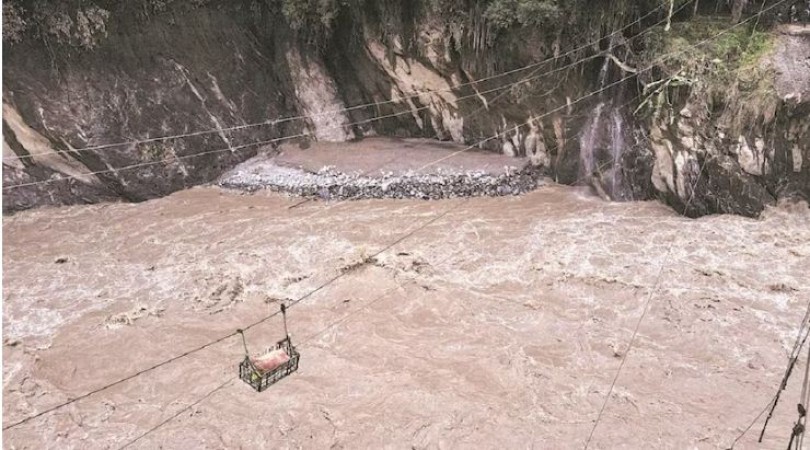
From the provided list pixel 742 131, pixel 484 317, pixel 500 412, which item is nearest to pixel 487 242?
pixel 484 317

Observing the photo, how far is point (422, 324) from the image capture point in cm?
759

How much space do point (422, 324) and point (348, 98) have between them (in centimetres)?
754

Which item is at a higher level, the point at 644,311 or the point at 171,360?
the point at 171,360

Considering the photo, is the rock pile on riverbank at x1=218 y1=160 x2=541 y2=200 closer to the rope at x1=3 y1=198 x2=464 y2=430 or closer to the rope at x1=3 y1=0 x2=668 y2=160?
the rope at x1=3 y1=0 x2=668 y2=160

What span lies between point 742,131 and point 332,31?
847 centimetres

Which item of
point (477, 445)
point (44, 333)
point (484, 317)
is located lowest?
point (477, 445)

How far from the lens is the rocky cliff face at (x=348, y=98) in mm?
9188

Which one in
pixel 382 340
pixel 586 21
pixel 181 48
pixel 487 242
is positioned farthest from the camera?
pixel 181 48

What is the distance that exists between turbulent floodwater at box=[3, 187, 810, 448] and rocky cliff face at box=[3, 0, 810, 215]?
3.10ft

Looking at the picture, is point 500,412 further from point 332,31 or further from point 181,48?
point 181,48

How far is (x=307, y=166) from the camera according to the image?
1262 cm

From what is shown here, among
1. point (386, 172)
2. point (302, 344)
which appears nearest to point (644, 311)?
point (302, 344)

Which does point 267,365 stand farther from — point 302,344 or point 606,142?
point 606,142

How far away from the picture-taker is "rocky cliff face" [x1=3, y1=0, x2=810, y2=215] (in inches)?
362
